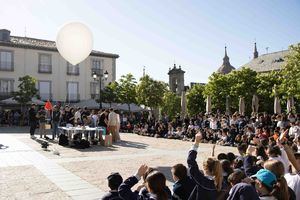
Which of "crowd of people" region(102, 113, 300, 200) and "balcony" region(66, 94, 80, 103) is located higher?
"balcony" region(66, 94, 80, 103)

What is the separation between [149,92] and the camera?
133 ft

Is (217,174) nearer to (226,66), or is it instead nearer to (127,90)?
(127,90)

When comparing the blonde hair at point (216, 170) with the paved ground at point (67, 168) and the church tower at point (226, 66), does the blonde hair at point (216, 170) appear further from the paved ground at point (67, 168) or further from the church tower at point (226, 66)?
the church tower at point (226, 66)

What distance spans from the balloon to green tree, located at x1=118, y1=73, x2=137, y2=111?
2721 centimetres

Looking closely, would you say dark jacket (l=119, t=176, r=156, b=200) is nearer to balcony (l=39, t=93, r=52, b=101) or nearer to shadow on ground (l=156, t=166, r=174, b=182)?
shadow on ground (l=156, t=166, r=174, b=182)

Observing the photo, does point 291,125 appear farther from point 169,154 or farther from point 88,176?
point 88,176

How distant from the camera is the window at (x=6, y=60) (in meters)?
41.7

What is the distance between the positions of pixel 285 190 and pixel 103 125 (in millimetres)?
15533

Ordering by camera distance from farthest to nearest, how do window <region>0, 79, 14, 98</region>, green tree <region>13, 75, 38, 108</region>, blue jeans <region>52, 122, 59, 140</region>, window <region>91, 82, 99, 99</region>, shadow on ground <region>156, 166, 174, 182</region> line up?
window <region>91, 82, 99, 99</region> → window <region>0, 79, 14, 98</region> → green tree <region>13, 75, 38, 108</region> → blue jeans <region>52, 122, 59, 140</region> → shadow on ground <region>156, 166, 174, 182</region>

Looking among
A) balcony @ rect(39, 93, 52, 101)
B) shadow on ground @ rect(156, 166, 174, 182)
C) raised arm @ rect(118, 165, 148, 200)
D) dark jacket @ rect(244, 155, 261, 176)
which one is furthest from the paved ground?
balcony @ rect(39, 93, 52, 101)

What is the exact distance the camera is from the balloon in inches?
476

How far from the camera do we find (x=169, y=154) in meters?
13.6

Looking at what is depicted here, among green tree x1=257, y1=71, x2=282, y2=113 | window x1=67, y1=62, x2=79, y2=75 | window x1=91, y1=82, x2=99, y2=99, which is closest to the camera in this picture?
green tree x1=257, y1=71, x2=282, y2=113

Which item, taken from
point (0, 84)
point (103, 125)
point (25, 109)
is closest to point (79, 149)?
point (103, 125)
